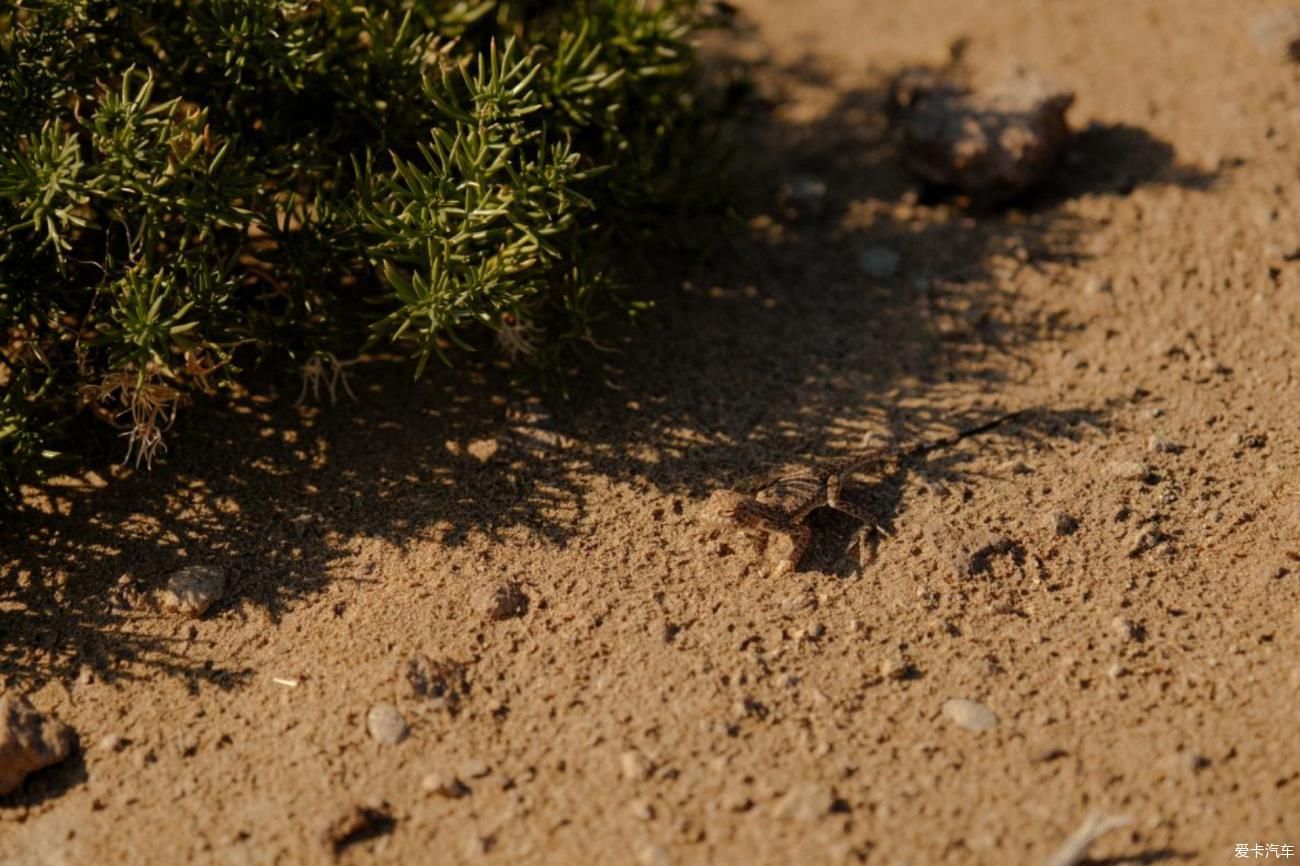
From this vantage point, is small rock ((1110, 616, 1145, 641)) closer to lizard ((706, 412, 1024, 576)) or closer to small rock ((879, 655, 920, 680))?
small rock ((879, 655, 920, 680))

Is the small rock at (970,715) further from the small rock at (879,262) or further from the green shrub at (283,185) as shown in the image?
the small rock at (879,262)

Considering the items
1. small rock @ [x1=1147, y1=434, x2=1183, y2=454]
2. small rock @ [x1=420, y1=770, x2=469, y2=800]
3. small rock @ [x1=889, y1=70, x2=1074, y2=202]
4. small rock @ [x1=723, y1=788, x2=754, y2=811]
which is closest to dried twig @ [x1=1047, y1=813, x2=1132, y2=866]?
small rock @ [x1=723, y1=788, x2=754, y2=811]

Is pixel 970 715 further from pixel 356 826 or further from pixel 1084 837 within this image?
pixel 356 826

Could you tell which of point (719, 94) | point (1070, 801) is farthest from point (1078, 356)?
point (719, 94)

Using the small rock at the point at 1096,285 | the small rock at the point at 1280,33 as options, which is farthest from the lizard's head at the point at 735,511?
the small rock at the point at 1280,33

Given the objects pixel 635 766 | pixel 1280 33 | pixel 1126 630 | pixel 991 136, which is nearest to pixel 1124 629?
pixel 1126 630

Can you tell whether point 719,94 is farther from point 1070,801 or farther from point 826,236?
point 1070,801
